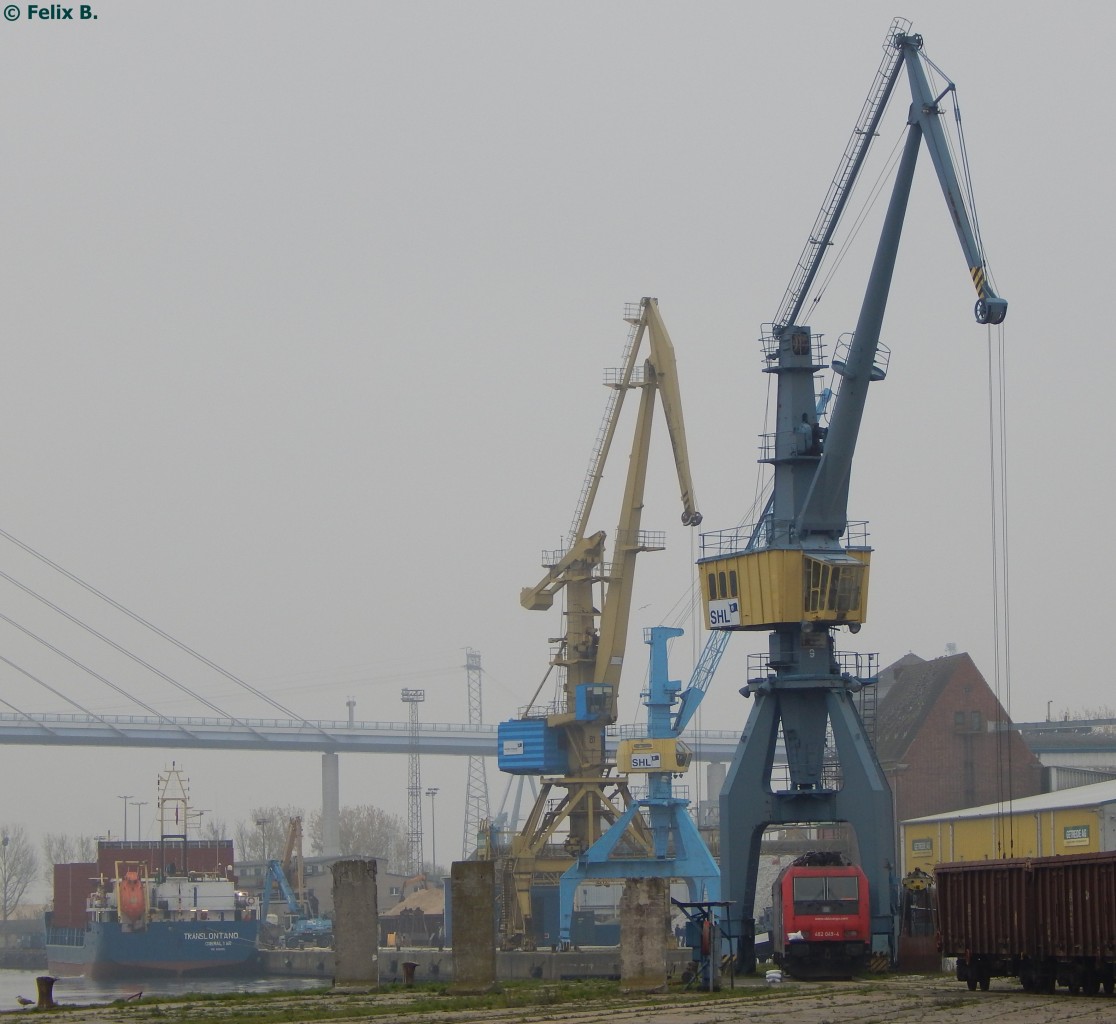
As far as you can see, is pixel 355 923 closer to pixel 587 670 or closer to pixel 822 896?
pixel 822 896

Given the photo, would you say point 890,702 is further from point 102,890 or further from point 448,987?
point 448,987

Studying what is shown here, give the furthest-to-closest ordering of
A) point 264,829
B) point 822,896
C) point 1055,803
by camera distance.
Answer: point 264,829 → point 1055,803 → point 822,896

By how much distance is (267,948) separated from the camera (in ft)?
358

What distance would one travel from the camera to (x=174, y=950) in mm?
100812

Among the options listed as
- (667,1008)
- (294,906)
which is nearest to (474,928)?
(667,1008)

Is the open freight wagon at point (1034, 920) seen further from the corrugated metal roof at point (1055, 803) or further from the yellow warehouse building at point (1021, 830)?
the corrugated metal roof at point (1055, 803)

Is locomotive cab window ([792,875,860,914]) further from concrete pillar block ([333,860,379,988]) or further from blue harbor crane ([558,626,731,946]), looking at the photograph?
blue harbor crane ([558,626,731,946])

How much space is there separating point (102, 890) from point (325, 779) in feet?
259

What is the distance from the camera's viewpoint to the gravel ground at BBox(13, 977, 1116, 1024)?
28.2 m

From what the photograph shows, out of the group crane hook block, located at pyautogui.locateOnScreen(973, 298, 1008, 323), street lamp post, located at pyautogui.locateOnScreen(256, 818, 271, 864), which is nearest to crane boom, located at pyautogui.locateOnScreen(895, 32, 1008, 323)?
crane hook block, located at pyautogui.locateOnScreen(973, 298, 1008, 323)

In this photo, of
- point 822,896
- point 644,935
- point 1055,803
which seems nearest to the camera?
point 644,935

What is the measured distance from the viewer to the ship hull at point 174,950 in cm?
10031

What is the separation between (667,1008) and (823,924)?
40.9 ft

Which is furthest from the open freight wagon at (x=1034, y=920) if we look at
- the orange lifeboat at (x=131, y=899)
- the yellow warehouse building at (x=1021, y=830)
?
the orange lifeboat at (x=131, y=899)
